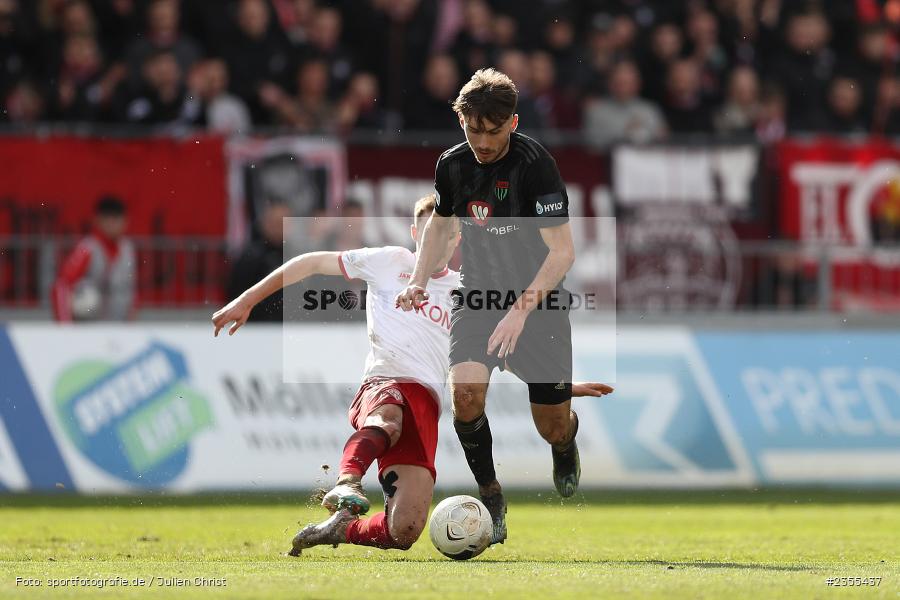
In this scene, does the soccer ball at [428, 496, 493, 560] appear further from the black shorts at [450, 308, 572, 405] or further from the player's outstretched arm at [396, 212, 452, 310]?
the player's outstretched arm at [396, 212, 452, 310]

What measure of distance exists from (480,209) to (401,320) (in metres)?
0.92

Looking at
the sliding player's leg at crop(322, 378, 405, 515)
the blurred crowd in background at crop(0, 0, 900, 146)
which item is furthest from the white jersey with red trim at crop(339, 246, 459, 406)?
the blurred crowd in background at crop(0, 0, 900, 146)

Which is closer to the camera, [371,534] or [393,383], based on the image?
[371,534]

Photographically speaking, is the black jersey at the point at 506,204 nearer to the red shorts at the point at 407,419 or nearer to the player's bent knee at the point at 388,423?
the red shorts at the point at 407,419

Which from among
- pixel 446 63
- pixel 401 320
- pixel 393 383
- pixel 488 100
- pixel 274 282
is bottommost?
pixel 393 383

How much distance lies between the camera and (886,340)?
46.8ft

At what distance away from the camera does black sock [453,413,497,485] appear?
8.63 m

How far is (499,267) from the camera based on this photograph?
847cm

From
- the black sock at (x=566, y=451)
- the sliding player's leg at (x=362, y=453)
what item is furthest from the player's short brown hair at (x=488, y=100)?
the black sock at (x=566, y=451)

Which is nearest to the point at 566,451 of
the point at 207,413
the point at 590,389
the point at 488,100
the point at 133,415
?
the point at 590,389

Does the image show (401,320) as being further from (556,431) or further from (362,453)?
(556,431)

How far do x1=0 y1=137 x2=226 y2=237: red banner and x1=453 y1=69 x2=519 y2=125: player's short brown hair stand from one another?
6859mm

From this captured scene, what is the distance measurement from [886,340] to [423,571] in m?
8.15

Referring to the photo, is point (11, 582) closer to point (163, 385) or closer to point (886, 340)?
point (163, 385)
